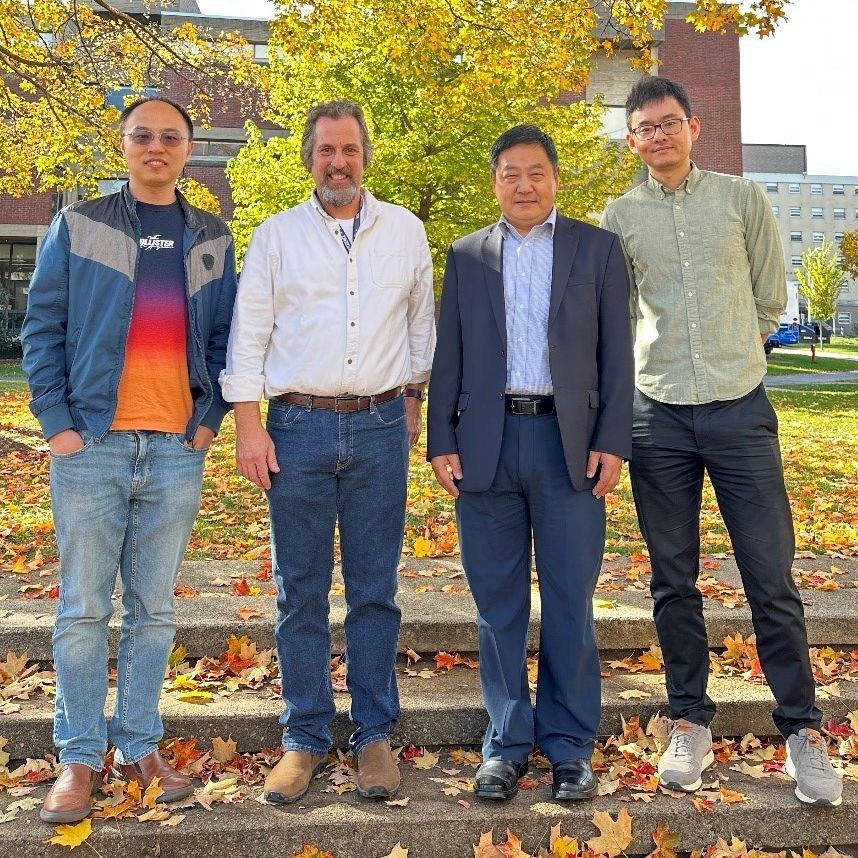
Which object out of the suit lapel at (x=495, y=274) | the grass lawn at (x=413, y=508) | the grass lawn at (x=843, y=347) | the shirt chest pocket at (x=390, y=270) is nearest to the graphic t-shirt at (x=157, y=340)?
the shirt chest pocket at (x=390, y=270)

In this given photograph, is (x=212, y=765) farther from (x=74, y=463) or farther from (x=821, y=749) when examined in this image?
(x=821, y=749)

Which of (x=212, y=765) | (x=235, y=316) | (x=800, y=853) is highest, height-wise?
(x=235, y=316)

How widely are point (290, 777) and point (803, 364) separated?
35947 mm

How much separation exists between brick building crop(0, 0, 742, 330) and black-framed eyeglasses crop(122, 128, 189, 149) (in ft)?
99.3

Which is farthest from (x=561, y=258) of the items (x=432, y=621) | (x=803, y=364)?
(x=803, y=364)

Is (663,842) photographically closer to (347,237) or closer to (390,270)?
(390,270)

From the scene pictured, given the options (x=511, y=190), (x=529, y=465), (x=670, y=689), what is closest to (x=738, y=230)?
(x=511, y=190)

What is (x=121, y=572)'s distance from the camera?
354 cm

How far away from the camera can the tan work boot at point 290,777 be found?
3482 millimetres

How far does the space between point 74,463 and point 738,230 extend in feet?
9.44

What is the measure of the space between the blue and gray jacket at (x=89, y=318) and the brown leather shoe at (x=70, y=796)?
1.29 m

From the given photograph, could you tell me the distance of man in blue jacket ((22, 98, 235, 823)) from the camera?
3.42m

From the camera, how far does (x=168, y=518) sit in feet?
11.7

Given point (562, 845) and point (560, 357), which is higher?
point (560, 357)
